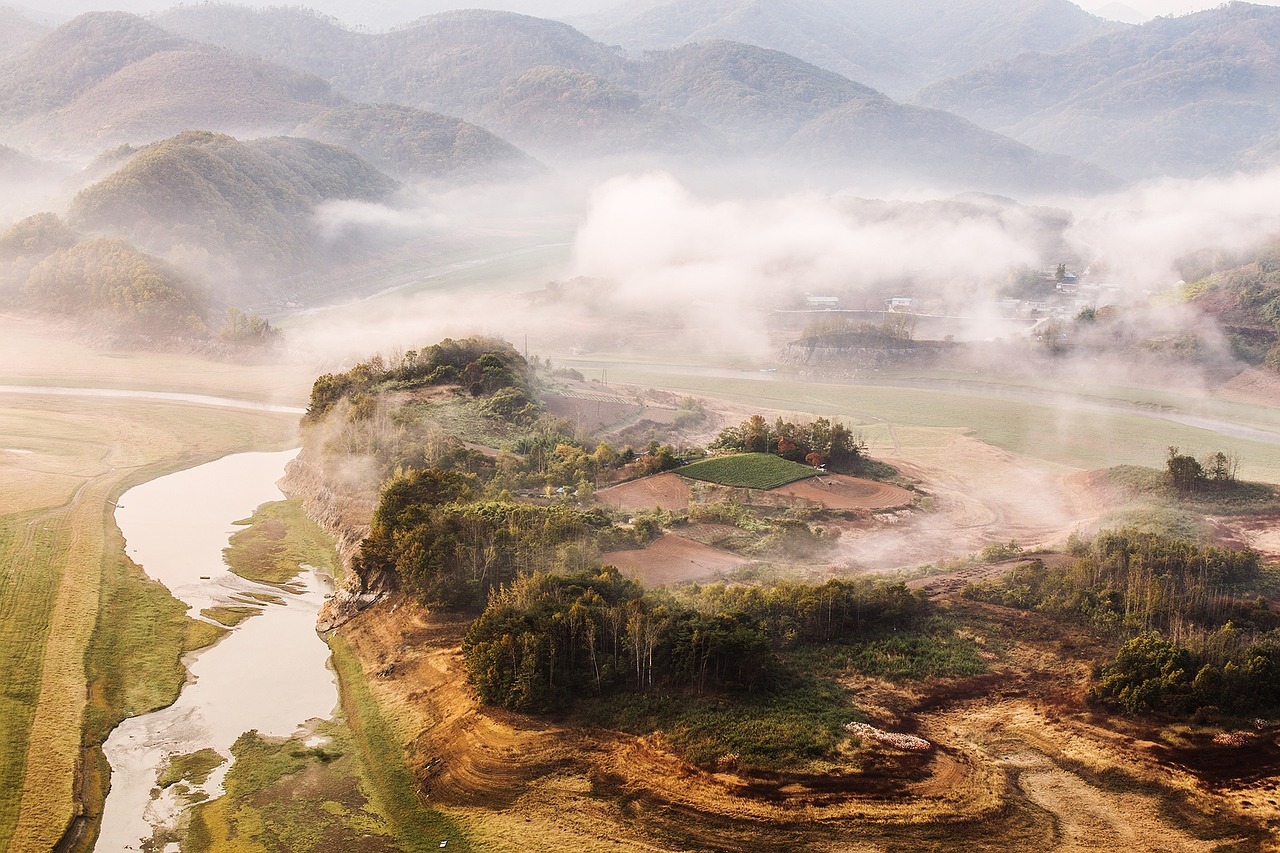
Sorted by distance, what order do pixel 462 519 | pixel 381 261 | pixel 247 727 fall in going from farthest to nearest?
1. pixel 381 261
2. pixel 462 519
3. pixel 247 727

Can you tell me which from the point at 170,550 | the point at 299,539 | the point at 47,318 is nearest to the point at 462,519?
the point at 299,539

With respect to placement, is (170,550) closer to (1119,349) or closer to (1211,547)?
(1211,547)

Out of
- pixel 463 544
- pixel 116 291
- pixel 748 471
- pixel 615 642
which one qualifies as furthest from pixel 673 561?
pixel 116 291

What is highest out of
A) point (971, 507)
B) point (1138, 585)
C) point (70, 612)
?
point (971, 507)

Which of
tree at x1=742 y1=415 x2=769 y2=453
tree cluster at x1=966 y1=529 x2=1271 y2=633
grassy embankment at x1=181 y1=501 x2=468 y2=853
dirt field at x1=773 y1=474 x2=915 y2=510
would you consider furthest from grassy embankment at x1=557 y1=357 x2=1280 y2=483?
grassy embankment at x1=181 y1=501 x2=468 y2=853

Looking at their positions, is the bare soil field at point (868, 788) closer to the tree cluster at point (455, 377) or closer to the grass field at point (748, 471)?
the grass field at point (748, 471)

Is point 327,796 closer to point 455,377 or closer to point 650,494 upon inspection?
point 650,494
